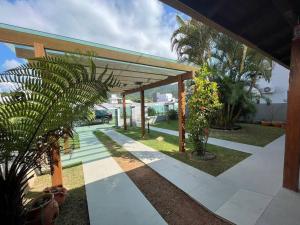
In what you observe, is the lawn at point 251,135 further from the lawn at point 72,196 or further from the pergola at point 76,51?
the lawn at point 72,196

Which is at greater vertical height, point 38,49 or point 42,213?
point 38,49

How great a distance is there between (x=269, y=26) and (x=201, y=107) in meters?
2.40

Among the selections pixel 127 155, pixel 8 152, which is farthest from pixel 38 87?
pixel 127 155

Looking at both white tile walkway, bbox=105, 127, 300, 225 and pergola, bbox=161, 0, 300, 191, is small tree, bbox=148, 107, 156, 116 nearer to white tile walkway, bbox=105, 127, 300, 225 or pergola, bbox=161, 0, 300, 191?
white tile walkway, bbox=105, 127, 300, 225

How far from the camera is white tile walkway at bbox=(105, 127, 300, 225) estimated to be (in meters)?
2.49

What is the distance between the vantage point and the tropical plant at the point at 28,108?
5.62 ft

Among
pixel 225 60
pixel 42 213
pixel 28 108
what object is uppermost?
pixel 225 60

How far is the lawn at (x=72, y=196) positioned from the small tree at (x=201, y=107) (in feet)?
11.2

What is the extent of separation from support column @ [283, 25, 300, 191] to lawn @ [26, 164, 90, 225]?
379 cm

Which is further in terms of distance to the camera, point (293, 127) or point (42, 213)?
point (293, 127)

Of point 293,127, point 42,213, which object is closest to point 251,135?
point 293,127

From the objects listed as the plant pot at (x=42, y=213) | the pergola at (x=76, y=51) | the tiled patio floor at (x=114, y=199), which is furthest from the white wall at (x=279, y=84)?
the plant pot at (x=42, y=213)

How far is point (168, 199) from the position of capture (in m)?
2.93

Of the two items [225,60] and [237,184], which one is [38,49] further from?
[225,60]
